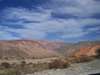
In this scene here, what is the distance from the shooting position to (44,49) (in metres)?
51.9

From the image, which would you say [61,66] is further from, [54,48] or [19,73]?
[54,48]

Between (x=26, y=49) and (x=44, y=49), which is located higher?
(x=44, y=49)

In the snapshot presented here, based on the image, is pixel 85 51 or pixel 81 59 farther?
pixel 85 51

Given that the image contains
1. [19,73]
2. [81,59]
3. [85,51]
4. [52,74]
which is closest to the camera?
[52,74]

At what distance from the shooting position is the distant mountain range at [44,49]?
128ft

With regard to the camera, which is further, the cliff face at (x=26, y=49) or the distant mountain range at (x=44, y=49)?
the cliff face at (x=26, y=49)

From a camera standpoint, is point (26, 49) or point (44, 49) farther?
point (26, 49)

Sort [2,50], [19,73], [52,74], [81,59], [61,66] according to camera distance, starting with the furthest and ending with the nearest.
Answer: [2,50]
[81,59]
[61,66]
[19,73]
[52,74]

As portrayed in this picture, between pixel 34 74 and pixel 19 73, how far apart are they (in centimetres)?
120

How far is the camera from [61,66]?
26547 millimetres

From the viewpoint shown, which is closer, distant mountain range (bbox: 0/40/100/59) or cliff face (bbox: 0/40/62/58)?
distant mountain range (bbox: 0/40/100/59)

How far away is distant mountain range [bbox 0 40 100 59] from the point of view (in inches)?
1535

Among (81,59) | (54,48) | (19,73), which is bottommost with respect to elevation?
(54,48)

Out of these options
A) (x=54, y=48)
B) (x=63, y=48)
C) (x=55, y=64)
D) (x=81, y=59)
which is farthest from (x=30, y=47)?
(x=55, y=64)
